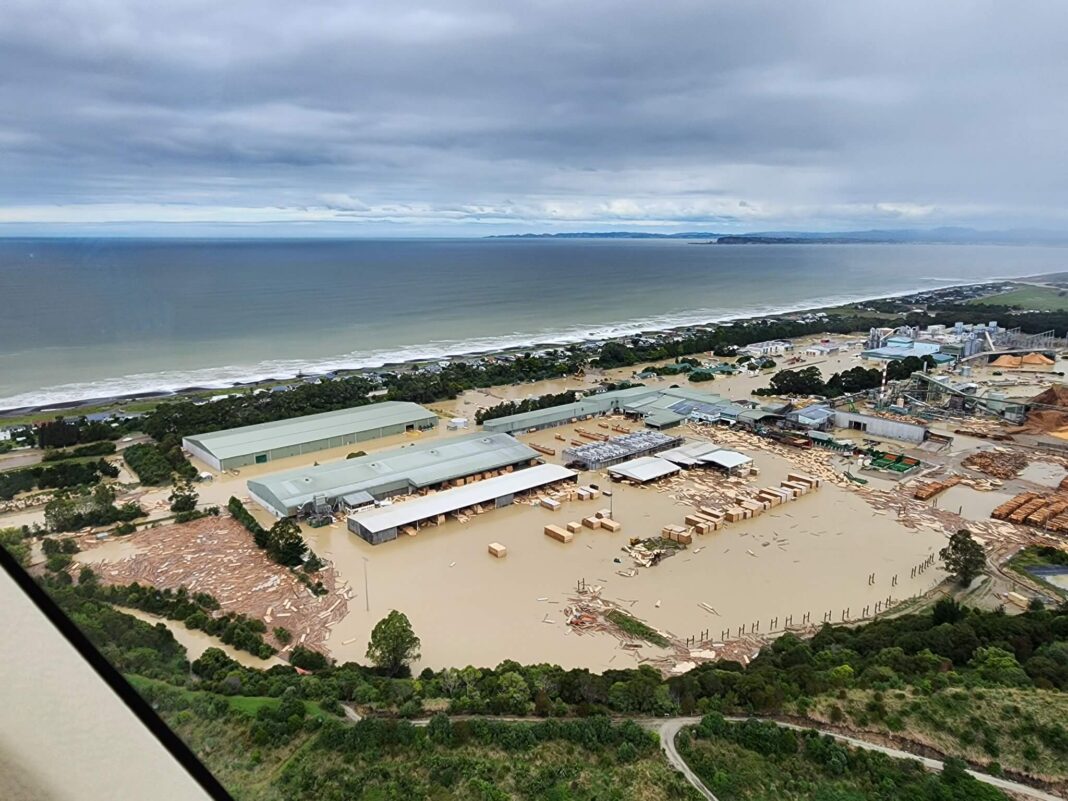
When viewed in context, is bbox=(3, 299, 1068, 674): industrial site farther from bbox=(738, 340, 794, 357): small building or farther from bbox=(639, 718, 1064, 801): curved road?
bbox=(738, 340, 794, 357): small building

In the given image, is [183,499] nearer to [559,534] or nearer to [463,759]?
[559,534]

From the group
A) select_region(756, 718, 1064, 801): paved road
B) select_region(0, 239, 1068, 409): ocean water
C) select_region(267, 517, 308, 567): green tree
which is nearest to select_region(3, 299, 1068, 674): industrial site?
select_region(267, 517, 308, 567): green tree

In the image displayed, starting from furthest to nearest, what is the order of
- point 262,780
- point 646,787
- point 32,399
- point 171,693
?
point 32,399, point 646,787, point 262,780, point 171,693

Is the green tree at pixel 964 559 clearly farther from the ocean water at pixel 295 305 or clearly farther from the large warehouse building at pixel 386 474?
the ocean water at pixel 295 305

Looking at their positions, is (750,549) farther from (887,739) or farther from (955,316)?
(955,316)

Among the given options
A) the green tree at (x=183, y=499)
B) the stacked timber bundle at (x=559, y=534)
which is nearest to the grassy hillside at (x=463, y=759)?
the stacked timber bundle at (x=559, y=534)

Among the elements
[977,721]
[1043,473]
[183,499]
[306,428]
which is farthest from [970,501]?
[183,499]

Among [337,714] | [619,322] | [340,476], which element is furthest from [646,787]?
[619,322]
